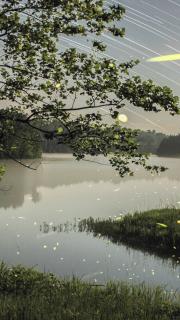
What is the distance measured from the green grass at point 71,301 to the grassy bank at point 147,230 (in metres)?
10.3

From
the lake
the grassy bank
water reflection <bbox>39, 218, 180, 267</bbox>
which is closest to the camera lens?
the lake

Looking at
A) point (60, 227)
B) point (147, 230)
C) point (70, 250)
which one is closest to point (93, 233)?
point (60, 227)

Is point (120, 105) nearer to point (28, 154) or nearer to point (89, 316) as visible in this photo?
point (89, 316)

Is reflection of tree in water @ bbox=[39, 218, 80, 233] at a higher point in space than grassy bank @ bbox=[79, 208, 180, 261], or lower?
lower

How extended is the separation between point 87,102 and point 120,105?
3.30 ft

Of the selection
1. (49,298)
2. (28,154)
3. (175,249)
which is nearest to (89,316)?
(49,298)

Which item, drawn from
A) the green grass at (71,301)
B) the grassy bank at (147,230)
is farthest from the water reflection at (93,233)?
the green grass at (71,301)

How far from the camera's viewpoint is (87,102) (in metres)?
12.8

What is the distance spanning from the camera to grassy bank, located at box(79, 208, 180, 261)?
28.0 m

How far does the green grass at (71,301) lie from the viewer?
40.4 ft

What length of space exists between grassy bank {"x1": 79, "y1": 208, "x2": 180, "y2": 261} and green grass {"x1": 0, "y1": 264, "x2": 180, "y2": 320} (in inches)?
405

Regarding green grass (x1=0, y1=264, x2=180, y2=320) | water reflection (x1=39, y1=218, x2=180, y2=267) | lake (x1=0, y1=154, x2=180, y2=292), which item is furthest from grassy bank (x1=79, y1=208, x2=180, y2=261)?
green grass (x1=0, y1=264, x2=180, y2=320)

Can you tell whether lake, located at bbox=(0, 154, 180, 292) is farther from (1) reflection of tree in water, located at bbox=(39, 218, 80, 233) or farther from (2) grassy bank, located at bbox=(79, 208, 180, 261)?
(2) grassy bank, located at bbox=(79, 208, 180, 261)

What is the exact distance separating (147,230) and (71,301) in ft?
56.1
